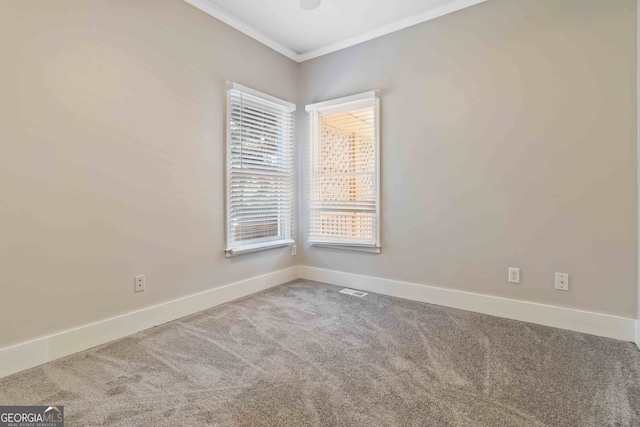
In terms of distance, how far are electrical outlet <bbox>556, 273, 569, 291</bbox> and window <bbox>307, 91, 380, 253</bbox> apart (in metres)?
1.54

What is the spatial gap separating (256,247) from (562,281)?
269 centimetres

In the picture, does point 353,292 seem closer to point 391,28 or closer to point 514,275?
point 514,275

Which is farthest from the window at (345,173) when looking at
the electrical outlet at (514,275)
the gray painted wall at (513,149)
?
the electrical outlet at (514,275)

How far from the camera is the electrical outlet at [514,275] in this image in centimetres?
270

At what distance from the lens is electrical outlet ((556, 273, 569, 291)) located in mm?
2510

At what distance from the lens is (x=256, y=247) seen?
3.39m

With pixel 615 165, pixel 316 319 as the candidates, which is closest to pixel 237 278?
pixel 316 319

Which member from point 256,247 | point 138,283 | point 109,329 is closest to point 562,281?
point 256,247

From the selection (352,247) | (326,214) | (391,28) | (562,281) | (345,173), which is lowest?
(562,281)

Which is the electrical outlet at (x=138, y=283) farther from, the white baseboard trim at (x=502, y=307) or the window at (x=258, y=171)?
the white baseboard trim at (x=502, y=307)

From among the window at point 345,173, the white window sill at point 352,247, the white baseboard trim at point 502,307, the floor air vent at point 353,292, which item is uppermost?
the window at point 345,173

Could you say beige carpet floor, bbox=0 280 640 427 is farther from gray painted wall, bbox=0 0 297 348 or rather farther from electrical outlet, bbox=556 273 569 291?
gray painted wall, bbox=0 0 297 348

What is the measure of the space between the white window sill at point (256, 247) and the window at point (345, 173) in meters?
0.33

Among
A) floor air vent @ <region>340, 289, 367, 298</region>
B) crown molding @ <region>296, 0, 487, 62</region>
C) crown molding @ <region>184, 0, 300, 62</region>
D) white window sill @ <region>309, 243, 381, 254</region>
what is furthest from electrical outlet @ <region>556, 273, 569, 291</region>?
crown molding @ <region>184, 0, 300, 62</region>
